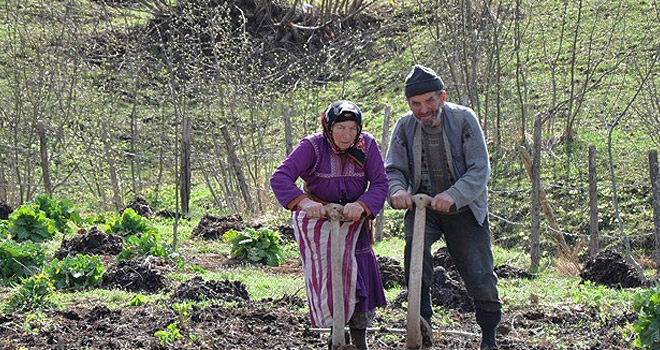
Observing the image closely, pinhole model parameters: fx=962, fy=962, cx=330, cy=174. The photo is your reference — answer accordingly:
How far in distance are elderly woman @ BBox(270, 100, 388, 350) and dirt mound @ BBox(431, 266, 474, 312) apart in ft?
6.96

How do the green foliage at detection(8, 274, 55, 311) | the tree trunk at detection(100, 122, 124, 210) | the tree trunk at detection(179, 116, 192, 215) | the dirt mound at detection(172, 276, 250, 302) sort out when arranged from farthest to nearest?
the tree trunk at detection(100, 122, 124, 210), the tree trunk at detection(179, 116, 192, 215), the dirt mound at detection(172, 276, 250, 302), the green foliage at detection(8, 274, 55, 311)

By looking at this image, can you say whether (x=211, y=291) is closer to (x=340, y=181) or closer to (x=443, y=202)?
(x=340, y=181)

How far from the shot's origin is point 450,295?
7.46m

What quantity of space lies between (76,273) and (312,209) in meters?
4.03

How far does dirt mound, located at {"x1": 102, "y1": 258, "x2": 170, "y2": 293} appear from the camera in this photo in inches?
331

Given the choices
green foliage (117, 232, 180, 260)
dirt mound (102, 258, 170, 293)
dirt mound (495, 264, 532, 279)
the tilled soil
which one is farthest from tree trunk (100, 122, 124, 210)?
the tilled soil

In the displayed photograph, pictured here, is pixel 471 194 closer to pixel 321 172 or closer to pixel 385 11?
pixel 321 172

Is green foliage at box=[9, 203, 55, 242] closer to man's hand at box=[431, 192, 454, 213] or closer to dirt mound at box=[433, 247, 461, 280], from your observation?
dirt mound at box=[433, 247, 461, 280]

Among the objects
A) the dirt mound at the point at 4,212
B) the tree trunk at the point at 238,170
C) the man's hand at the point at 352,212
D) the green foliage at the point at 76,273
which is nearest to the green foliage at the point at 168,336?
the man's hand at the point at 352,212

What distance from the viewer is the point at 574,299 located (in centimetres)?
747

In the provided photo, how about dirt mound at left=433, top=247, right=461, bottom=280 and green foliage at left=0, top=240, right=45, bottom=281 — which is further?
dirt mound at left=433, top=247, right=461, bottom=280

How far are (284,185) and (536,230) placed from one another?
572cm

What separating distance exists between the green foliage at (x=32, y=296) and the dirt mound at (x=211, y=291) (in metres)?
0.98

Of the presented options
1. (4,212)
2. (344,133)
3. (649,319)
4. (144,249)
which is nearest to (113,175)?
(4,212)
